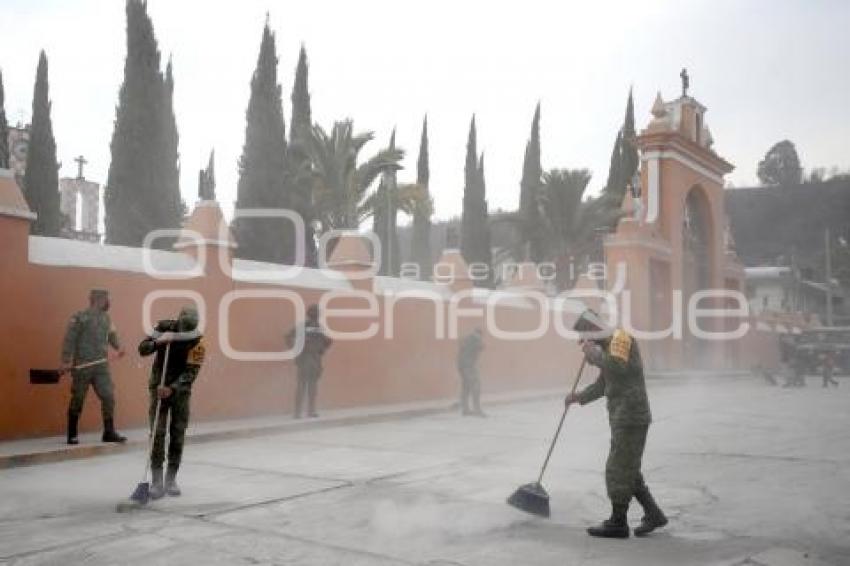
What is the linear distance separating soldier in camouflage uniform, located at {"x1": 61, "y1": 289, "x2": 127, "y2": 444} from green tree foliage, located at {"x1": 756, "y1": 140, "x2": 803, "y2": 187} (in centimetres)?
10066

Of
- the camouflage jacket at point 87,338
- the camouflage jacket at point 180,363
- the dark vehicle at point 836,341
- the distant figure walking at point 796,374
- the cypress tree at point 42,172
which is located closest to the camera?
the camouflage jacket at point 180,363

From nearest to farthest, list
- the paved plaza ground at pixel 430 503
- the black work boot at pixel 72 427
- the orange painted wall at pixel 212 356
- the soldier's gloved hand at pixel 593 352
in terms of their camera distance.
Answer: the paved plaza ground at pixel 430 503
the soldier's gloved hand at pixel 593 352
the black work boot at pixel 72 427
the orange painted wall at pixel 212 356

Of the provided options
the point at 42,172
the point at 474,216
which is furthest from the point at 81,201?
the point at 474,216

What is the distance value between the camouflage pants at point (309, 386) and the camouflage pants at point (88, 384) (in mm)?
3782

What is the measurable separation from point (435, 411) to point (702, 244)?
18.5 metres

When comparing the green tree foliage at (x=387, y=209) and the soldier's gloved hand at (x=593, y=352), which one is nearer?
the soldier's gloved hand at (x=593, y=352)

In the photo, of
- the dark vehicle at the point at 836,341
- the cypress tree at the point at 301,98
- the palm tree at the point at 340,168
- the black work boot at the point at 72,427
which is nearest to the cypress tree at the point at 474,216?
the cypress tree at the point at 301,98

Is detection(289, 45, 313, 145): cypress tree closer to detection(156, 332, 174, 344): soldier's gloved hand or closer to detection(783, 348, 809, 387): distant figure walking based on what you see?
detection(783, 348, 809, 387): distant figure walking

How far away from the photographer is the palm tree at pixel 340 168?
26.5 metres

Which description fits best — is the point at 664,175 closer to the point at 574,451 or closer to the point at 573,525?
the point at 574,451

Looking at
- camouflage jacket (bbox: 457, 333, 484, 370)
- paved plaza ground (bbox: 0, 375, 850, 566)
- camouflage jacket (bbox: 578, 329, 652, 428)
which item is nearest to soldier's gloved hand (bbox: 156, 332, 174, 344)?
paved plaza ground (bbox: 0, 375, 850, 566)

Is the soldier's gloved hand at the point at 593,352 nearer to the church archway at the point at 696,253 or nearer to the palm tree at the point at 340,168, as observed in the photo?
the palm tree at the point at 340,168

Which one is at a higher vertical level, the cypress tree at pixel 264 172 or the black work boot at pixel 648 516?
the cypress tree at pixel 264 172

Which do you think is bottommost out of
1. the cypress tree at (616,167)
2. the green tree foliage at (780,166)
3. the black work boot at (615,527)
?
the black work boot at (615,527)
